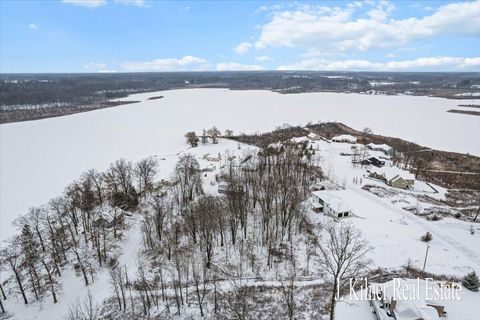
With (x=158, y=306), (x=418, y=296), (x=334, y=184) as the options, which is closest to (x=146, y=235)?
(x=158, y=306)

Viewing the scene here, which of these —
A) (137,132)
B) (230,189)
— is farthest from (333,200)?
(137,132)

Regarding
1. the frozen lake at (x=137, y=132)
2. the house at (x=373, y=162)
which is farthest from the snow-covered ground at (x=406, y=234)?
the frozen lake at (x=137, y=132)

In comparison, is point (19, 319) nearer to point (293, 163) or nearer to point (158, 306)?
point (158, 306)

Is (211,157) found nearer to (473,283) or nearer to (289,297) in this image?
(289,297)

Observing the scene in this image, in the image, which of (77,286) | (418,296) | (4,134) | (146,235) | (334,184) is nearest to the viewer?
(418,296)

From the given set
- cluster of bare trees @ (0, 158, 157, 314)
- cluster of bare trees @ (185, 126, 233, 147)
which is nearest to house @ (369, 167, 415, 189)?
cluster of bare trees @ (0, 158, 157, 314)

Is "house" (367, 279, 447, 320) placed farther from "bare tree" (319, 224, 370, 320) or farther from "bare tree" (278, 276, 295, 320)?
"bare tree" (278, 276, 295, 320)
